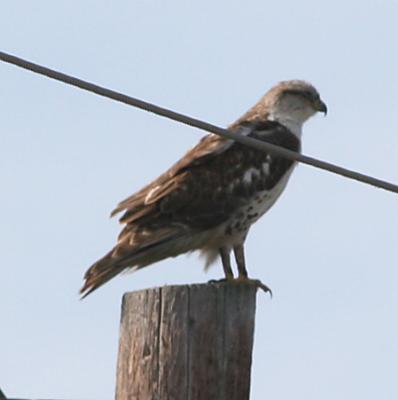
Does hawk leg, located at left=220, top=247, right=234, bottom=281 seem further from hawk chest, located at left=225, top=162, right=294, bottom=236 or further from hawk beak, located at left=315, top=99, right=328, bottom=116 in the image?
hawk beak, located at left=315, top=99, right=328, bottom=116

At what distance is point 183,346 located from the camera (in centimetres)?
568

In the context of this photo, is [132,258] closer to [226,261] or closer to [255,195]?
[226,261]

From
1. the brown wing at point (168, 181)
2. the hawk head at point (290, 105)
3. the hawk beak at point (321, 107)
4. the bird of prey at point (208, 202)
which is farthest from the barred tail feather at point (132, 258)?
the hawk beak at point (321, 107)

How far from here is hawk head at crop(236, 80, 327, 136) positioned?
Result: 10734 mm

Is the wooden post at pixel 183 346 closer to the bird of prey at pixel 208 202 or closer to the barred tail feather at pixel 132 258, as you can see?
the barred tail feather at pixel 132 258

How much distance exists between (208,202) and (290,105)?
5.24ft

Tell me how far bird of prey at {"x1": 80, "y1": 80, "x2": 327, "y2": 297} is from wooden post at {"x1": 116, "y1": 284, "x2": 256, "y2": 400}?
2.87 meters

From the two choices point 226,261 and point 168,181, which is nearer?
point 226,261

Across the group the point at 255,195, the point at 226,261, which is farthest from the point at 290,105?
the point at 226,261

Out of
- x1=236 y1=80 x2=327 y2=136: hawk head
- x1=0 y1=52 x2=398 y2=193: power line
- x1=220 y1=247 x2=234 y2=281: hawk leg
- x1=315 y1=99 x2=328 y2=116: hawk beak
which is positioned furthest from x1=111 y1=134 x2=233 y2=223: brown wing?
x1=0 y1=52 x2=398 y2=193: power line

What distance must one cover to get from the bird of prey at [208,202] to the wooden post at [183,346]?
2870 mm

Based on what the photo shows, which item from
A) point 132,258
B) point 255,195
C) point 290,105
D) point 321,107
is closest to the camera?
point 132,258

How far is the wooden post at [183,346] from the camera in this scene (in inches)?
221

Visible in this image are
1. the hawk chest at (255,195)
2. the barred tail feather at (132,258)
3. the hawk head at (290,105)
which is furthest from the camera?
the hawk head at (290,105)
